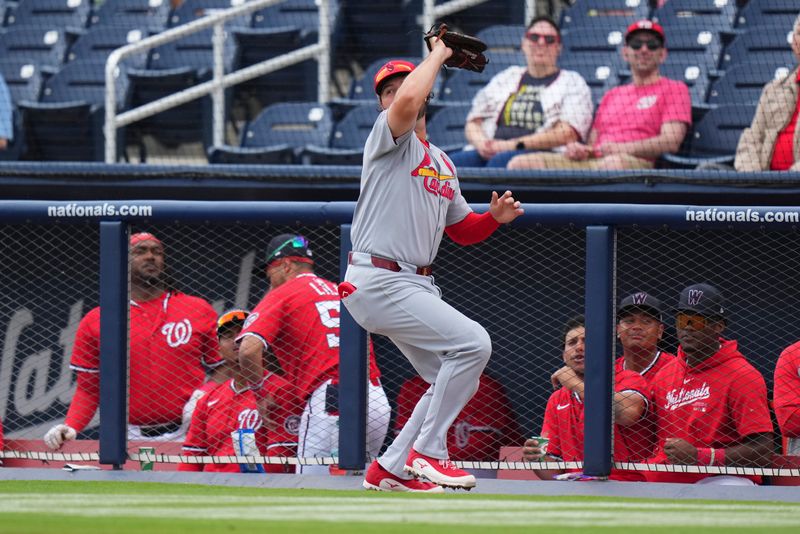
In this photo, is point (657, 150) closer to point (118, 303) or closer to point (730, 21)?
point (730, 21)

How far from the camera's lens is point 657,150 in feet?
25.0

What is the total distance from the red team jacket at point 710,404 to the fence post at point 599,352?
0.34 metres

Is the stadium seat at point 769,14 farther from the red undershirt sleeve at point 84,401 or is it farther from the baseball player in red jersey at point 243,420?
the red undershirt sleeve at point 84,401

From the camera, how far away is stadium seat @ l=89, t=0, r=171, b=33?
10.8 meters

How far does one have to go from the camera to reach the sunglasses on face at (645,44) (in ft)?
25.8

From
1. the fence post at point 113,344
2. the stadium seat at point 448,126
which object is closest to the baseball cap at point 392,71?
the fence post at point 113,344

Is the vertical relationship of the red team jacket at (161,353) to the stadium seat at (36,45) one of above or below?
below

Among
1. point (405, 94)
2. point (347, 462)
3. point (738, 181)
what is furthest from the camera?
point (738, 181)

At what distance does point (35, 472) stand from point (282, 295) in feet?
4.37

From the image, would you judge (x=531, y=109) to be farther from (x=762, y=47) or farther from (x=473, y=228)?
(x=473, y=228)

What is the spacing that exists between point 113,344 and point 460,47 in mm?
1966

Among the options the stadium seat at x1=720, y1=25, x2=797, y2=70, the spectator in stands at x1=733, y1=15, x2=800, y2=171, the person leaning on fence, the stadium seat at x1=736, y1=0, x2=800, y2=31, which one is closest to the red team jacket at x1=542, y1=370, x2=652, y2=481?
the person leaning on fence

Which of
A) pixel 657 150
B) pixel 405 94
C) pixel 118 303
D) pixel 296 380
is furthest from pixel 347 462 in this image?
pixel 657 150

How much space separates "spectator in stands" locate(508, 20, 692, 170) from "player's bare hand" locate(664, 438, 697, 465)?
2465 mm
